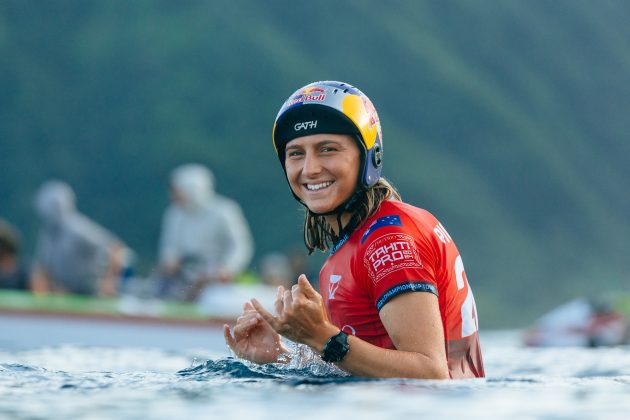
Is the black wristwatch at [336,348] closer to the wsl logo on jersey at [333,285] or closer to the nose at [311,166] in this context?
the wsl logo on jersey at [333,285]

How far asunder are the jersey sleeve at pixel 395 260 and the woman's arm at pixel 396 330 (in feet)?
0.17

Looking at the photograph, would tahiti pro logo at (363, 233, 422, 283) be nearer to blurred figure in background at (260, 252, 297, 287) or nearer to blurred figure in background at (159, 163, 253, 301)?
blurred figure in background at (159, 163, 253, 301)

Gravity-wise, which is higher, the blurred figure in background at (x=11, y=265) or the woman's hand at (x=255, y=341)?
the blurred figure in background at (x=11, y=265)

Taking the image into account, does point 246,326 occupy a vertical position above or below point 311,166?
below

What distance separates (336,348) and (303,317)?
0.23 metres

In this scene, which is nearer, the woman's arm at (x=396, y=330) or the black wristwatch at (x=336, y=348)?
the woman's arm at (x=396, y=330)

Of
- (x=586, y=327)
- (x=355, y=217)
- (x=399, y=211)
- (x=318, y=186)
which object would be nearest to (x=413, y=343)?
(x=399, y=211)

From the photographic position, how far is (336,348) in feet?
16.0

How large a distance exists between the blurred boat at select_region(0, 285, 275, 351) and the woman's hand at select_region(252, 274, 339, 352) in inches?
357

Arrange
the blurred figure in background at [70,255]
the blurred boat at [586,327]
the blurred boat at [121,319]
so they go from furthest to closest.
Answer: the blurred boat at [586,327]
the blurred figure in background at [70,255]
the blurred boat at [121,319]

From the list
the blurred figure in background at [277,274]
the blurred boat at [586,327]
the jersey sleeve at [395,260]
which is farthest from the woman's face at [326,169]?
the blurred boat at [586,327]

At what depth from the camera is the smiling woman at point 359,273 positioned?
482 cm

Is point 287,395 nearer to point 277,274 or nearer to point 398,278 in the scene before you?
point 398,278

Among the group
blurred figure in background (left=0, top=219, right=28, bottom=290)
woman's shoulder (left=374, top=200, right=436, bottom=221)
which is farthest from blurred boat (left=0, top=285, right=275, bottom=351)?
woman's shoulder (left=374, top=200, right=436, bottom=221)
